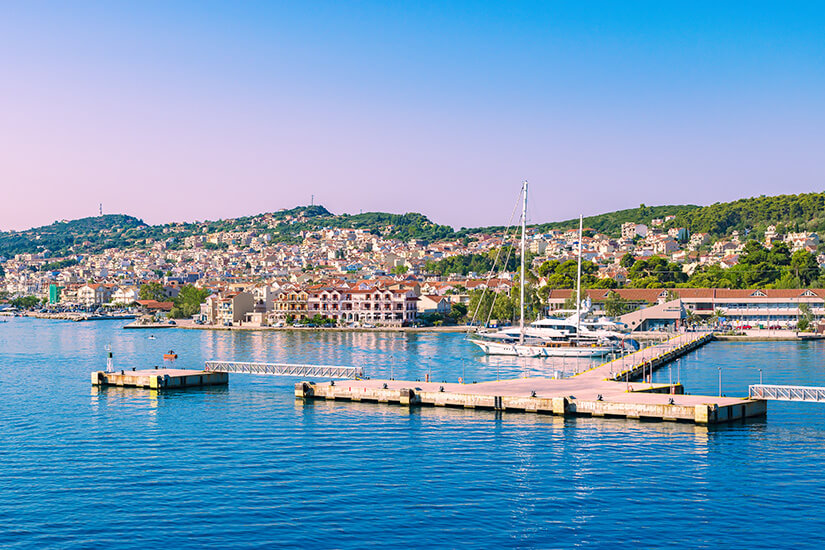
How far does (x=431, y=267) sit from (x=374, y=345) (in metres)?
109

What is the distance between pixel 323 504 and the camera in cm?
2172

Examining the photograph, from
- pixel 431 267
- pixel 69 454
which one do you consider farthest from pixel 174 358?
pixel 431 267

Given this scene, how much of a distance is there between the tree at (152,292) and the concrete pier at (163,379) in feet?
384

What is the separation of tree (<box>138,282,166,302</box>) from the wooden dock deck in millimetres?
127609

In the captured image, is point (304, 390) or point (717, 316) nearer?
point (304, 390)

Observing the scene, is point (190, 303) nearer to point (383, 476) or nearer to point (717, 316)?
point (717, 316)

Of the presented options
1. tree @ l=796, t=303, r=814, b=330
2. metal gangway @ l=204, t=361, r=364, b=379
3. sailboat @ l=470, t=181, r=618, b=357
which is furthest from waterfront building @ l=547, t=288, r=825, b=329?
metal gangway @ l=204, t=361, r=364, b=379

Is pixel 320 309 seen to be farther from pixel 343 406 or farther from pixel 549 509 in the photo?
pixel 549 509

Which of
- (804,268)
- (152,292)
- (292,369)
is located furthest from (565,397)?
(152,292)

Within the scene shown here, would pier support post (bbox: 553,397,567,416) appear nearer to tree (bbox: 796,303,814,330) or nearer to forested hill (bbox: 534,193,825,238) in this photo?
tree (bbox: 796,303,814,330)

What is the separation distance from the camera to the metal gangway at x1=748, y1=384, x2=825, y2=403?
112 ft

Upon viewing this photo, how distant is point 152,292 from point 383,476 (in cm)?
14705

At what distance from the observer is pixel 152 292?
163m

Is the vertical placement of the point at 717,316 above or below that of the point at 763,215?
below
